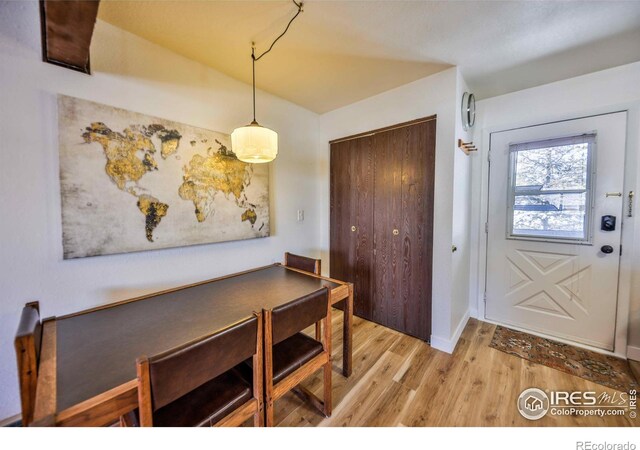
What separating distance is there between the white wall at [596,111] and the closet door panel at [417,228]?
0.84 meters

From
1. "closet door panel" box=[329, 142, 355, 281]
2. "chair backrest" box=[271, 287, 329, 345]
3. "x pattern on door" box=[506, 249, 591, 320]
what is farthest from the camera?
"closet door panel" box=[329, 142, 355, 281]

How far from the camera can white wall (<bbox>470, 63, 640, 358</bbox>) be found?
1872 millimetres

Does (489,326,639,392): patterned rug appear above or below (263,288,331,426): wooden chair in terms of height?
below

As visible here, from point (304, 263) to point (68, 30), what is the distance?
6.13 feet

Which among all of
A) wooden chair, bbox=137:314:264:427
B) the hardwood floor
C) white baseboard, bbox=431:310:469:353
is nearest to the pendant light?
wooden chair, bbox=137:314:264:427

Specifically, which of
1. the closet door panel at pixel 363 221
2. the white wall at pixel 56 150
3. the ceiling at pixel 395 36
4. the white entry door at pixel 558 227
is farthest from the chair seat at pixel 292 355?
the white entry door at pixel 558 227


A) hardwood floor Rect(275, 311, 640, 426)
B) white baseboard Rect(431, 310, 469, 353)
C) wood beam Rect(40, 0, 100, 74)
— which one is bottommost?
hardwood floor Rect(275, 311, 640, 426)

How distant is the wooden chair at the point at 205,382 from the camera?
760mm

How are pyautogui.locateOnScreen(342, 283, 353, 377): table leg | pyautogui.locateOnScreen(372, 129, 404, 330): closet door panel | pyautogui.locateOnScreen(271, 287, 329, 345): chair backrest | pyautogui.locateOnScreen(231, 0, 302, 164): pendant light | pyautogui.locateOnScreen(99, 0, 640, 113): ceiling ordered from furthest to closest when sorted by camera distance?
pyautogui.locateOnScreen(372, 129, 404, 330): closet door panel < pyautogui.locateOnScreen(342, 283, 353, 377): table leg < pyautogui.locateOnScreen(231, 0, 302, 164): pendant light < pyautogui.locateOnScreen(99, 0, 640, 113): ceiling < pyautogui.locateOnScreen(271, 287, 329, 345): chair backrest

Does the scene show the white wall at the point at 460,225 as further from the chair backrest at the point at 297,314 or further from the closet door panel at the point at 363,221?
the chair backrest at the point at 297,314

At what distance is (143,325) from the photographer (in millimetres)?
1144

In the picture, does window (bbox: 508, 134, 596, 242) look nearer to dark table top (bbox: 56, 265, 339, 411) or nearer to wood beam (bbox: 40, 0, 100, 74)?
dark table top (bbox: 56, 265, 339, 411)

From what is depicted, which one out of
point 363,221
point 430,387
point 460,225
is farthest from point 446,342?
point 363,221
